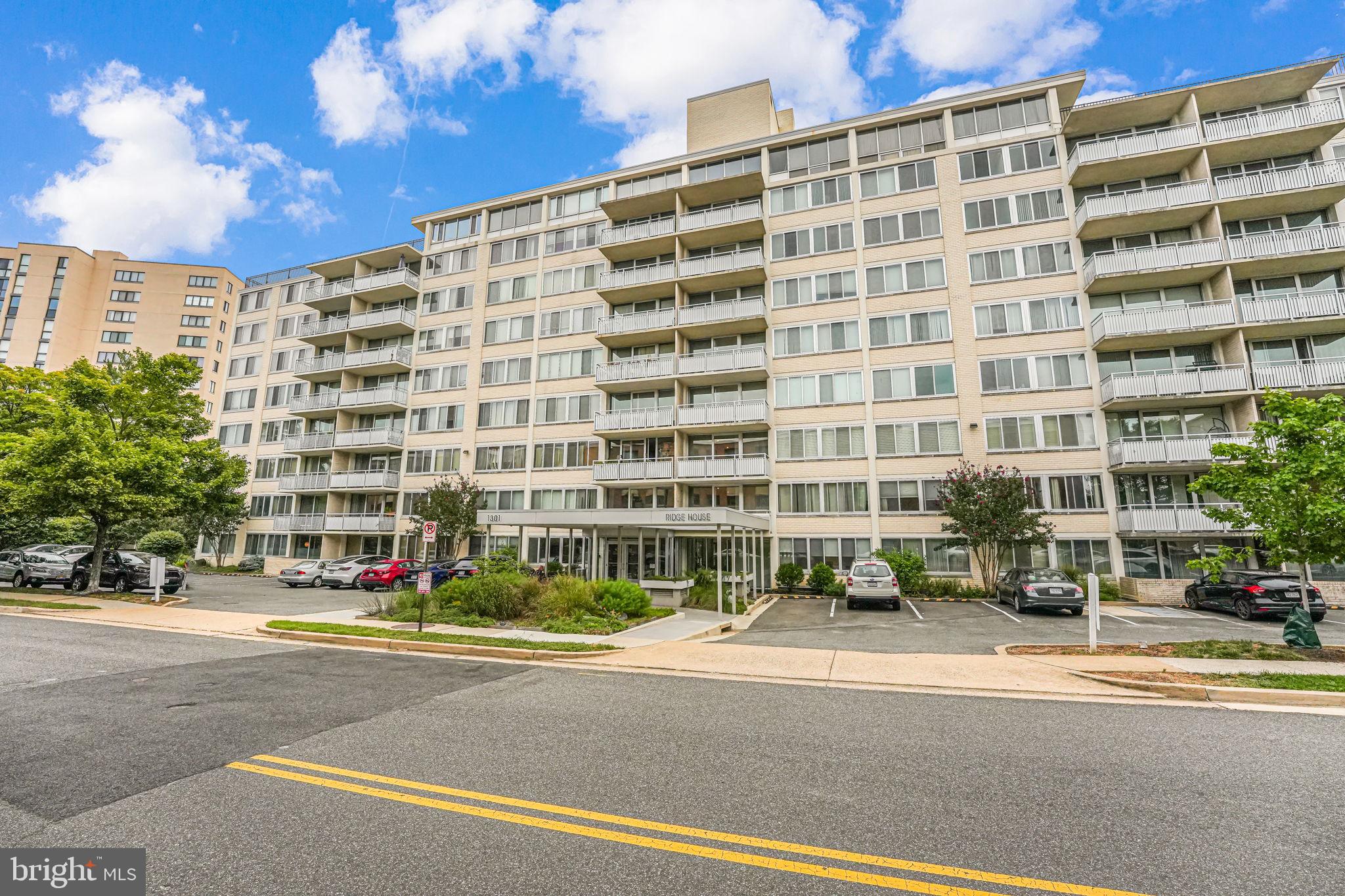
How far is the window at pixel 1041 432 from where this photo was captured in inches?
1011

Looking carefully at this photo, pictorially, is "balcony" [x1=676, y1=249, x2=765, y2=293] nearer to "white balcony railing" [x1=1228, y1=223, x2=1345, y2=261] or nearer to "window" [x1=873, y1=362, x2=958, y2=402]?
"window" [x1=873, y1=362, x2=958, y2=402]

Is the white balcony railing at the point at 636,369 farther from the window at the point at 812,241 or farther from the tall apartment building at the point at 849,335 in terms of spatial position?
the window at the point at 812,241

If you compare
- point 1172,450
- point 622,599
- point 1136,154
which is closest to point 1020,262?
point 1136,154

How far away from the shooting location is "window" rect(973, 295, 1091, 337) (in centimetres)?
2680

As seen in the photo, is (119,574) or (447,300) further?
(447,300)

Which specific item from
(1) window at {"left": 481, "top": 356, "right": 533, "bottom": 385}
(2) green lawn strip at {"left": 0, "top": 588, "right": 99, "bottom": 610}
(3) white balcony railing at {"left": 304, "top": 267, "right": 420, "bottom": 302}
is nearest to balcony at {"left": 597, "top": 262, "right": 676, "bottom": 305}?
(1) window at {"left": 481, "top": 356, "right": 533, "bottom": 385}

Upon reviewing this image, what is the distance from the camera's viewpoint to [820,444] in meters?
29.0

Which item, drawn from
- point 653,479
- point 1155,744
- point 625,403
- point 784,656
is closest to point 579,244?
point 625,403

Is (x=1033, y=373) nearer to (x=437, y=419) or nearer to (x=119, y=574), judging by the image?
(x=437, y=419)

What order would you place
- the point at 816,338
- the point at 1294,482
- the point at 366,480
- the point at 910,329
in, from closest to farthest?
the point at 1294,482 < the point at 910,329 < the point at 816,338 < the point at 366,480

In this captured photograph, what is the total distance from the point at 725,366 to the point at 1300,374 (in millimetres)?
22805

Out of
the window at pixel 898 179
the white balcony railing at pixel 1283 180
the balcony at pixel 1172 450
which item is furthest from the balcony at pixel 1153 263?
the window at pixel 898 179

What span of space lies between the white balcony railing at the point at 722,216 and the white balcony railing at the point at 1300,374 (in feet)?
72.8

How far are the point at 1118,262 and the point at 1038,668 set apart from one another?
23401 millimetres
